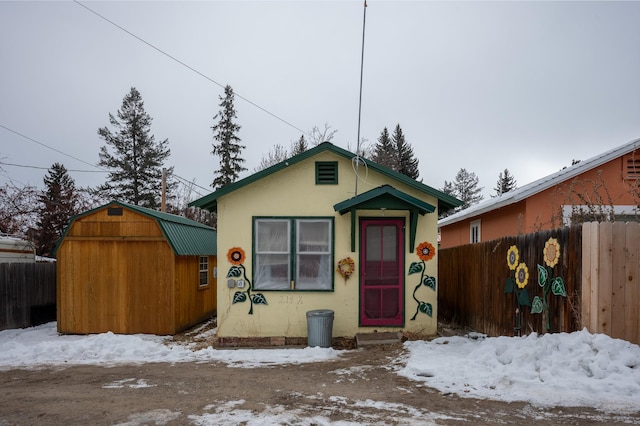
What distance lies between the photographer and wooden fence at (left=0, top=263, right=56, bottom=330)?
12.3 metres

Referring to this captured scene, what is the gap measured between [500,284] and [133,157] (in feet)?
101

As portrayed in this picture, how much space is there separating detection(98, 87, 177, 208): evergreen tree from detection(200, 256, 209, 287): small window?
21213mm

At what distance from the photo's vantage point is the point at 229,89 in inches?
1425

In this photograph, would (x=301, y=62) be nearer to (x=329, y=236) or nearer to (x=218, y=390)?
(x=329, y=236)

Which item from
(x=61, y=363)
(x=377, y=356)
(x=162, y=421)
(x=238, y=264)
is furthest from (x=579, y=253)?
(x=61, y=363)

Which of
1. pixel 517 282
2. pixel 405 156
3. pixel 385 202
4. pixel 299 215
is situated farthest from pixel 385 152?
pixel 517 282

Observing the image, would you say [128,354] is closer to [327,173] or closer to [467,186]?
[327,173]

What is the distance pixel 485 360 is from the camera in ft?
23.7

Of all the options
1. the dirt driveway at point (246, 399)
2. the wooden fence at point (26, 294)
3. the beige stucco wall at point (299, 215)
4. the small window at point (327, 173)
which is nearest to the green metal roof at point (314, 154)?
the beige stucco wall at point (299, 215)

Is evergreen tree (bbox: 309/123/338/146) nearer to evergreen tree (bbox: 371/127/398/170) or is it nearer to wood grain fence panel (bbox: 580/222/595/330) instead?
evergreen tree (bbox: 371/127/398/170)

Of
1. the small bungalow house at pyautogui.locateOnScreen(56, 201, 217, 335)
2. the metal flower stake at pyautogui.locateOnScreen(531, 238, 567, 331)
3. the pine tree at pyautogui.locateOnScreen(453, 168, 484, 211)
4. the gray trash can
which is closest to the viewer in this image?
the metal flower stake at pyautogui.locateOnScreen(531, 238, 567, 331)

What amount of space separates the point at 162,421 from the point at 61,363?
15.0ft

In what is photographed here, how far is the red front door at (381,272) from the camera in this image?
10.2 metres

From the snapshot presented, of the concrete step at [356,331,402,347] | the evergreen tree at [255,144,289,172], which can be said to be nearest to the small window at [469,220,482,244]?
the concrete step at [356,331,402,347]
